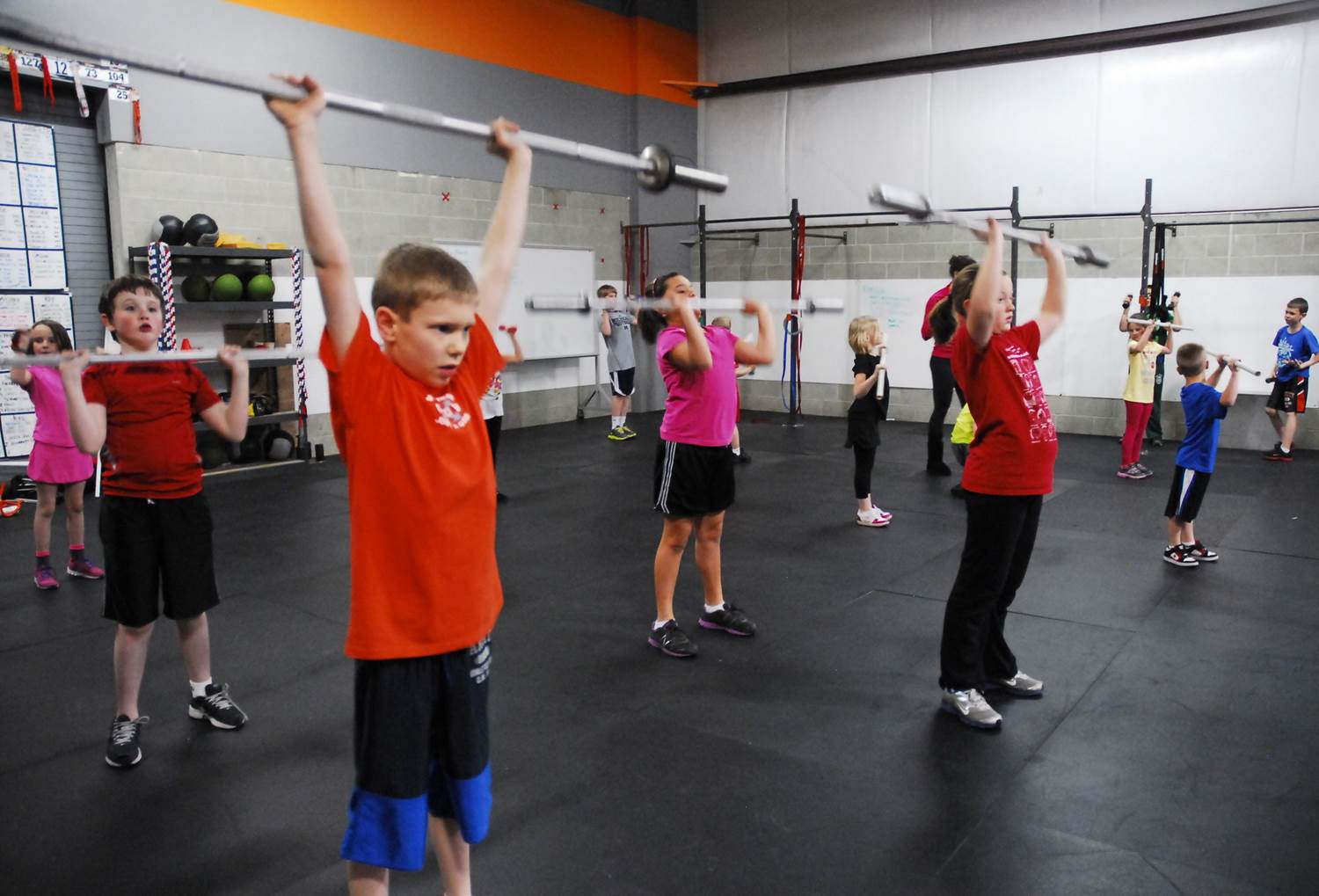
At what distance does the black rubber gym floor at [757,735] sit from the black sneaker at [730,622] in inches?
2.2

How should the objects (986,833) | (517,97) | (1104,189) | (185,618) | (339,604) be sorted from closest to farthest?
(986,833) < (185,618) < (339,604) < (1104,189) < (517,97)

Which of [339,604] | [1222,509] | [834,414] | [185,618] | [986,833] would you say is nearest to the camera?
[986,833]

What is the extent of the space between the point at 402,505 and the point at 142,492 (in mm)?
1603

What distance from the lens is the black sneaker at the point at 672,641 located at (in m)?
3.58

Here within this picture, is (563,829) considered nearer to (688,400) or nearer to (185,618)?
(185,618)

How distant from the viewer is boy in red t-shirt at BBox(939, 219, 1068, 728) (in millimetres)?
2857

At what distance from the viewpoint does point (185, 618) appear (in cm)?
291

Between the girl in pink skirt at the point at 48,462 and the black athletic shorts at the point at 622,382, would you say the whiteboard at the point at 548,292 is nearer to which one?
the black athletic shorts at the point at 622,382

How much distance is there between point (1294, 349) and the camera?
7.82 metres

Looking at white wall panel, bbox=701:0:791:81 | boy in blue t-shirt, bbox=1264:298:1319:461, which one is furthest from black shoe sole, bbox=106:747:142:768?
white wall panel, bbox=701:0:791:81

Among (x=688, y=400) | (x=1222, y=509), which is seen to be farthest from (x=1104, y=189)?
(x=688, y=400)

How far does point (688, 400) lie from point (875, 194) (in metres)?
1.53

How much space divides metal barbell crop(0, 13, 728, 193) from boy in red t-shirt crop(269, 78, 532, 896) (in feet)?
0.57

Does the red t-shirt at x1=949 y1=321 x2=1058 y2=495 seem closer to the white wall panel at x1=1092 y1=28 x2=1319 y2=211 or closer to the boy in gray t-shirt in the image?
the boy in gray t-shirt
